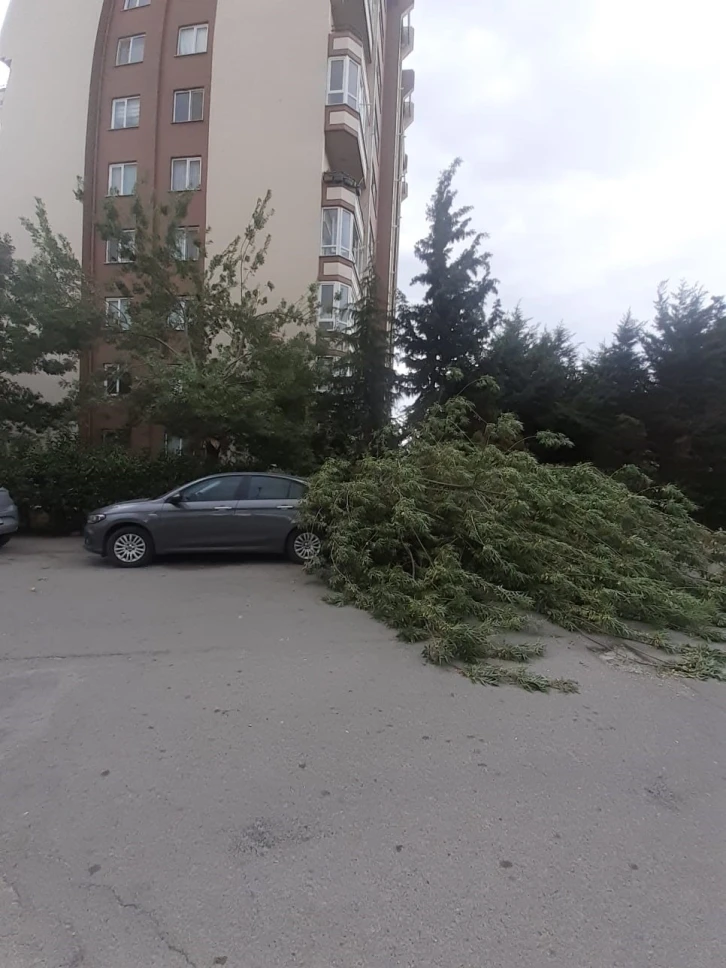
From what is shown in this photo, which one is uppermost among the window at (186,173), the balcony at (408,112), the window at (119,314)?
the balcony at (408,112)

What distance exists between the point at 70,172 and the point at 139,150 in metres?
2.77

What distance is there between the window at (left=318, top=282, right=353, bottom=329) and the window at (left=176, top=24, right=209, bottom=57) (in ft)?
31.5

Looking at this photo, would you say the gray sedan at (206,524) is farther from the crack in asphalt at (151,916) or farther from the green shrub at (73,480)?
the crack in asphalt at (151,916)

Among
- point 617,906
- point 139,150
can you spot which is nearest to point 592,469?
point 617,906

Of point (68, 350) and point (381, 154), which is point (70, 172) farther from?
point (381, 154)

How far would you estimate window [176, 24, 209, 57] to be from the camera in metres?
21.3

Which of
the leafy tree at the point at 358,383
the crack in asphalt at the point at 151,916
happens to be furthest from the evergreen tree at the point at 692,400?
the crack in asphalt at the point at 151,916

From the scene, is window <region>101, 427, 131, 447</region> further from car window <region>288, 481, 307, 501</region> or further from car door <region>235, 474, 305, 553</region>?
car window <region>288, 481, 307, 501</region>

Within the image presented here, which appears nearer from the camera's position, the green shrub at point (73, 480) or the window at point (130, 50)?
the green shrub at point (73, 480)

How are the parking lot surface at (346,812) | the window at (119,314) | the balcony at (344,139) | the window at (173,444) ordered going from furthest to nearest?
the balcony at (344,139)
the window at (119,314)
the window at (173,444)
the parking lot surface at (346,812)

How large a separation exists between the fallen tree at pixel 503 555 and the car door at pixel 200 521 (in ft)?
5.28

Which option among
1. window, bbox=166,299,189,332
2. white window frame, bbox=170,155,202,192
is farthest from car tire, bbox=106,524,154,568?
white window frame, bbox=170,155,202,192

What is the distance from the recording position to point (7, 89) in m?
22.9

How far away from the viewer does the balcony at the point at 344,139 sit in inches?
779
